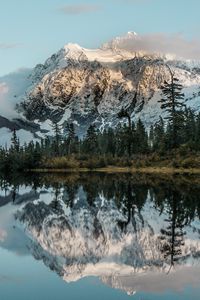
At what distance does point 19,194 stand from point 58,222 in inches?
804

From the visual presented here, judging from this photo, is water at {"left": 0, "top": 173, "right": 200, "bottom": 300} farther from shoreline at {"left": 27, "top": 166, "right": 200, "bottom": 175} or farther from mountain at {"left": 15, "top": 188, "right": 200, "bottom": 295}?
shoreline at {"left": 27, "top": 166, "right": 200, "bottom": 175}

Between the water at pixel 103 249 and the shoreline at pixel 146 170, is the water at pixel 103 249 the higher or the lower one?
the lower one

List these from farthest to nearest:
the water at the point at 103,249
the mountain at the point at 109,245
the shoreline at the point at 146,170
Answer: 1. the shoreline at the point at 146,170
2. the mountain at the point at 109,245
3. the water at the point at 103,249

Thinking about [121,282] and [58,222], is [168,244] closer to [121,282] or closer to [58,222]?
[121,282]

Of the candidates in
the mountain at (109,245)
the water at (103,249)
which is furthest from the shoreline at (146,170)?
the mountain at (109,245)

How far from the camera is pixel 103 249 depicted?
2045 centimetres

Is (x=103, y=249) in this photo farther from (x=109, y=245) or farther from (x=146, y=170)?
(x=146, y=170)

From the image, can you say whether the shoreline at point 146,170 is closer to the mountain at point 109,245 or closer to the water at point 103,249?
the water at point 103,249

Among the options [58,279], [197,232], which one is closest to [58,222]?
[197,232]

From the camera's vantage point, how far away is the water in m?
14.8

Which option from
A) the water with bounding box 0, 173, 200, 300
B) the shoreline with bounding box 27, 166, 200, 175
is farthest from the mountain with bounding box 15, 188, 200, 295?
the shoreline with bounding box 27, 166, 200, 175

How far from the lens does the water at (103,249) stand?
1482 cm

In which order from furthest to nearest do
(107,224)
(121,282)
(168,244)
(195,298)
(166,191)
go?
(166,191)
(107,224)
(168,244)
(121,282)
(195,298)

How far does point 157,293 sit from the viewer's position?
1408 centimetres
